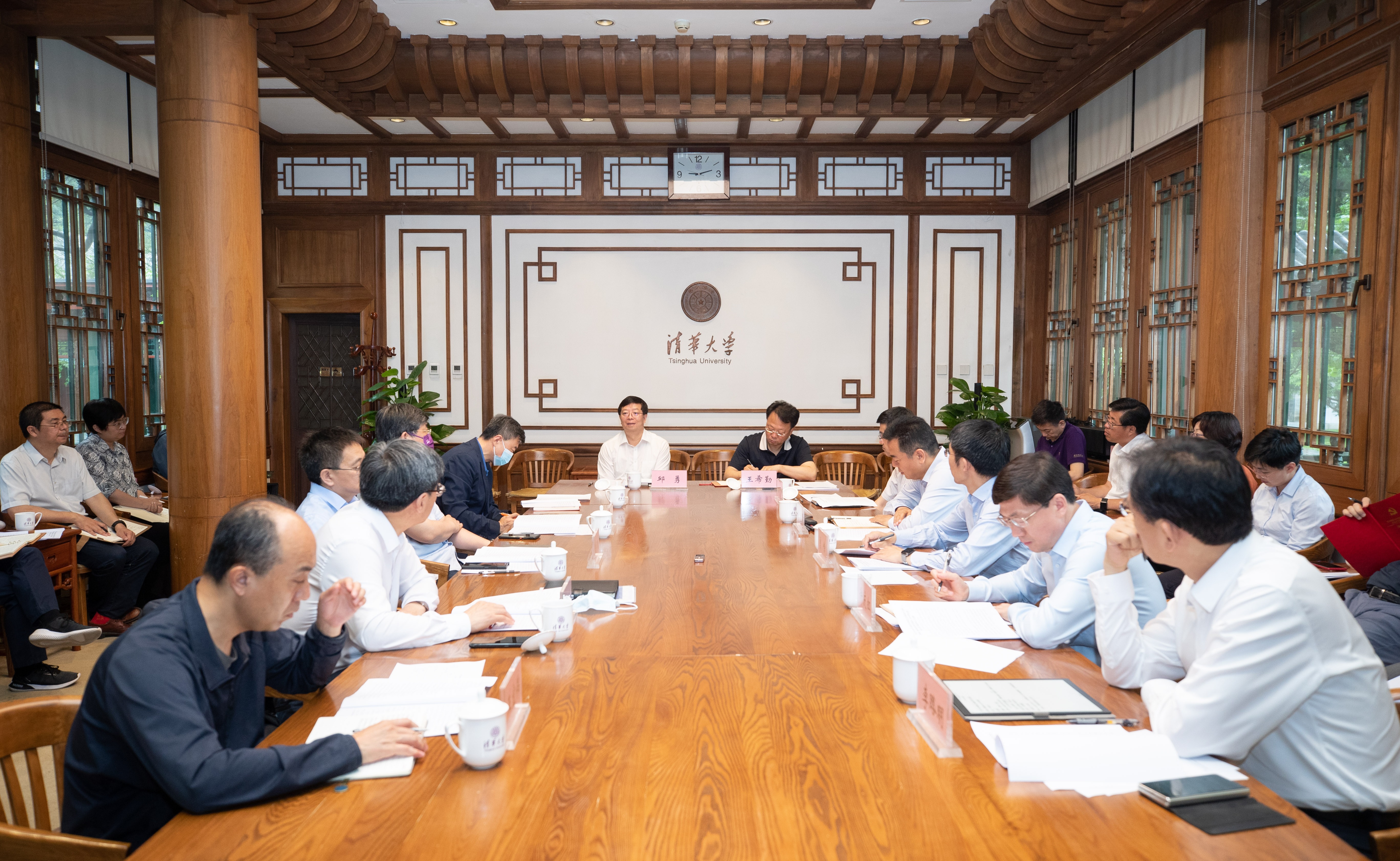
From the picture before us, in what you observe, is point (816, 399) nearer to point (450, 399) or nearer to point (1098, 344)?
point (1098, 344)

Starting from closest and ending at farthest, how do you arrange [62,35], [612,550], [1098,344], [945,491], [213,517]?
[612,550] → [945,491] → [213,517] → [62,35] → [1098,344]

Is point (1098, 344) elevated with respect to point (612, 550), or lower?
elevated

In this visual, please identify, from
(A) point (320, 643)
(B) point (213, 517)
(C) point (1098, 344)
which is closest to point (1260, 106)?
(C) point (1098, 344)

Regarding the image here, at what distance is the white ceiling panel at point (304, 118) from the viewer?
644cm

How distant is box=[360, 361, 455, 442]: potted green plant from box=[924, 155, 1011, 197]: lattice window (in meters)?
4.41

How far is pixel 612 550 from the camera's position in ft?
Result: 11.5

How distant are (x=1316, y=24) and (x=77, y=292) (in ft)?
23.0

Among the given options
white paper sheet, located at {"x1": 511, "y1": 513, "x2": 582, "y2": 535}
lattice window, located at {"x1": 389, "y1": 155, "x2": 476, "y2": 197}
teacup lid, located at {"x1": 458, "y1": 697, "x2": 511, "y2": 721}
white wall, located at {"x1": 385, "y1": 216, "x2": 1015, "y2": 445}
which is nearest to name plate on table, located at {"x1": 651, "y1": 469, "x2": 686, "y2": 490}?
white paper sheet, located at {"x1": 511, "y1": 513, "x2": 582, "y2": 535}

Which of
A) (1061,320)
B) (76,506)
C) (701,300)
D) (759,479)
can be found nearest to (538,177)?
(701,300)

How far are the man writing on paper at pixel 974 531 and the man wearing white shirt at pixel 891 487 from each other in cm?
40

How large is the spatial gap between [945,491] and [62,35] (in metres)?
5.28

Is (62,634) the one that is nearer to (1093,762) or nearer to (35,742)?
(35,742)

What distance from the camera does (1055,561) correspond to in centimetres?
252

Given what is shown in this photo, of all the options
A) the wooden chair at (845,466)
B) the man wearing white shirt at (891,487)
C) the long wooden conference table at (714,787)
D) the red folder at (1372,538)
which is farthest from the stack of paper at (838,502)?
the long wooden conference table at (714,787)
